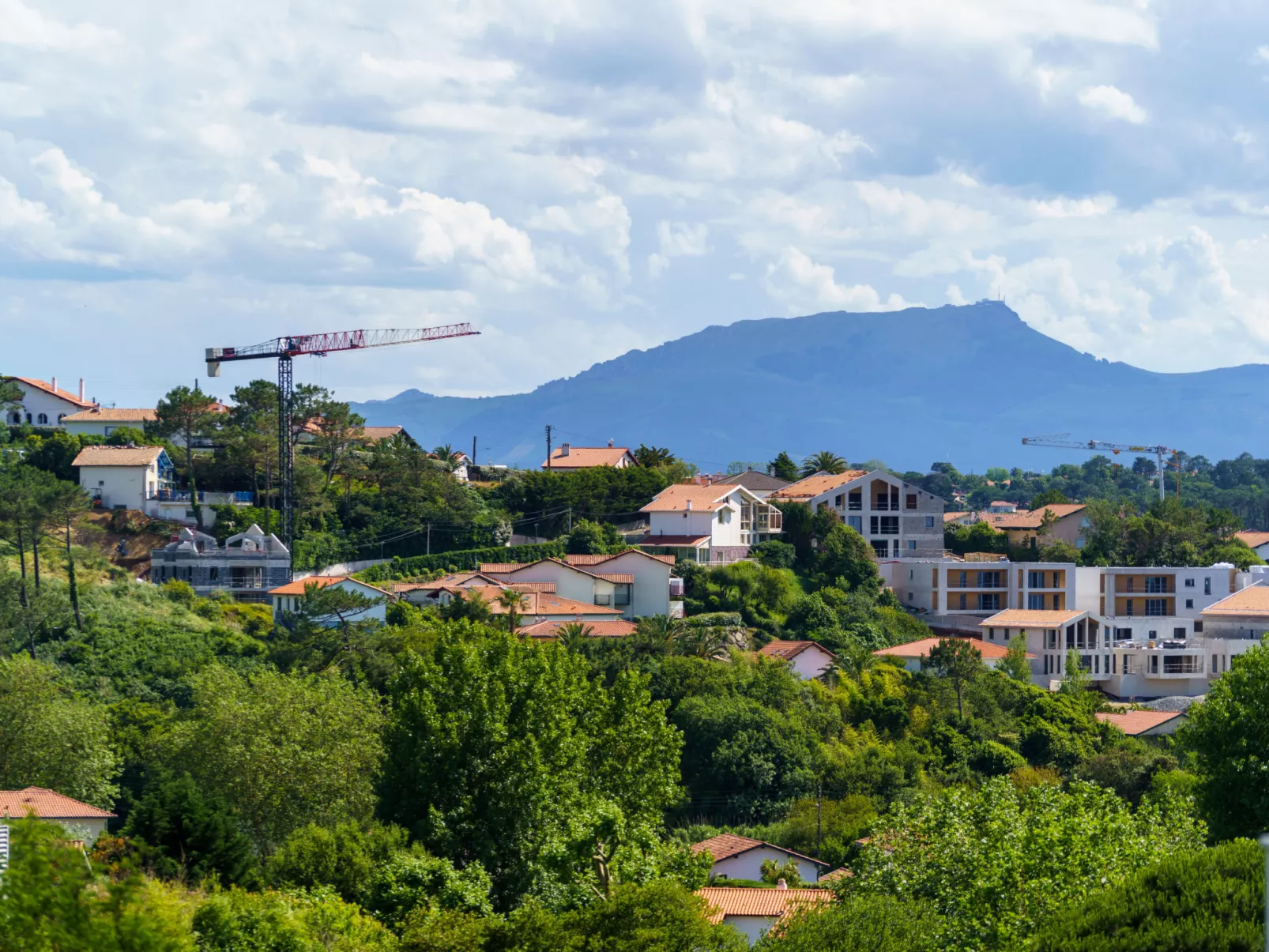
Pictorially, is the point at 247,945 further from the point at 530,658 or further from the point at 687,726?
the point at 687,726

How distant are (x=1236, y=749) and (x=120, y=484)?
217 feet

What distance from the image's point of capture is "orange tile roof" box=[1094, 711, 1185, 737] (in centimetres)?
6788

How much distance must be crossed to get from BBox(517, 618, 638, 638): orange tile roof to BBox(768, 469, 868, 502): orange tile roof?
2220cm

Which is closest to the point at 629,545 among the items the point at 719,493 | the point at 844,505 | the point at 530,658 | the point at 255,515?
the point at 719,493

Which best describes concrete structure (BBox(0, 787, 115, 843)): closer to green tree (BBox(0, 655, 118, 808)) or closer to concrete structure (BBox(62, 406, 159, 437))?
Result: green tree (BBox(0, 655, 118, 808))

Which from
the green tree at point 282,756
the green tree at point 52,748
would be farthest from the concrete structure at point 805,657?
the green tree at point 52,748

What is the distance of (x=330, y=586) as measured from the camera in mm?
73125

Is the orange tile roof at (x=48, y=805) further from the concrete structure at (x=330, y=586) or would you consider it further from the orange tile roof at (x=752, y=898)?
the concrete structure at (x=330, y=586)

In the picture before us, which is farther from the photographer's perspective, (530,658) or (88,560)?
(88,560)

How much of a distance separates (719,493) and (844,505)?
7.57 meters

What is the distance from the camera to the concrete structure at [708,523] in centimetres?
8369

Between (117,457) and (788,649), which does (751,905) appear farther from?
(117,457)

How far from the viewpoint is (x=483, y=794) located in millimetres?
36562

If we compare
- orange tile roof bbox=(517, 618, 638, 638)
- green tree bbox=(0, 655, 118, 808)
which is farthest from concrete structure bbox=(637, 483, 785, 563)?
green tree bbox=(0, 655, 118, 808)
